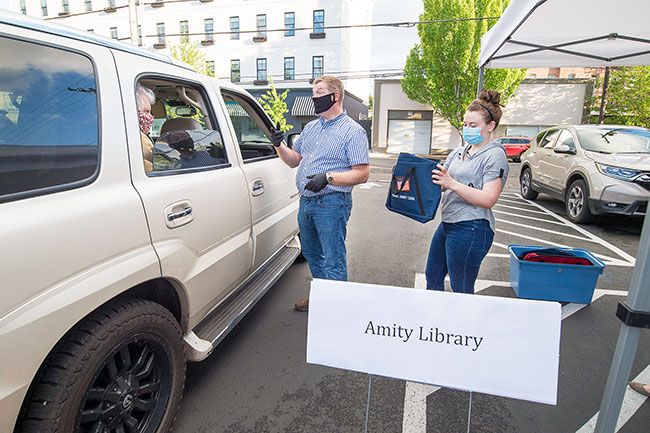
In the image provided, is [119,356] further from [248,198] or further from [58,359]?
[248,198]

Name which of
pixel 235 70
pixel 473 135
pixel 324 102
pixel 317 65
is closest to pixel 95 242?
pixel 324 102

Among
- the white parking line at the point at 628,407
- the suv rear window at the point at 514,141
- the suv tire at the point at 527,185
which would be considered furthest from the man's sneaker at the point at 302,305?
the suv rear window at the point at 514,141

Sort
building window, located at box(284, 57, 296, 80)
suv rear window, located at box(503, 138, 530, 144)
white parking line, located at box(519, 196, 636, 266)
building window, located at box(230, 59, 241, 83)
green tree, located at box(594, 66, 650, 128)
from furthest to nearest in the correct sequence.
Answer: building window, located at box(230, 59, 241, 83) < building window, located at box(284, 57, 296, 80) < suv rear window, located at box(503, 138, 530, 144) < green tree, located at box(594, 66, 650, 128) < white parking line, located at box(519, 196, 636, 266)

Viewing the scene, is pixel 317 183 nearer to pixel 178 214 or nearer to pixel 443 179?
pixel 443 179

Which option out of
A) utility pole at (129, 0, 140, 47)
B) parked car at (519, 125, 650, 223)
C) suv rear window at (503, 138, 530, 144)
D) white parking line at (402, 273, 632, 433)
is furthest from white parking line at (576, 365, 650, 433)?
suv rear window at (503, 138, 530, 144)

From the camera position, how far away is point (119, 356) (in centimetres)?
170

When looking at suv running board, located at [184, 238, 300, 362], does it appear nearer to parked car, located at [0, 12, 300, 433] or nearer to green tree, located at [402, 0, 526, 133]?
parked car, located at [0, 12, 300, 433]

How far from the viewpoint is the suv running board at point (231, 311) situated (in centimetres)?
215

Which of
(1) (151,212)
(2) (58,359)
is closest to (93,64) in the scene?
(1) (151,212)

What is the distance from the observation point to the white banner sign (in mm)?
1391

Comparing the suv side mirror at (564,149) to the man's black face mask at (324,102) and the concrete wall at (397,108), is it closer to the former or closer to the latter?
the man's black face mask at (324,102)

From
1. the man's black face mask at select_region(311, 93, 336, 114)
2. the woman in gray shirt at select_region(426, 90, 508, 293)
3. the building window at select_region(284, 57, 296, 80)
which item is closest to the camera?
the woman in gray shirt at select_region(426, 90, 508, 293)

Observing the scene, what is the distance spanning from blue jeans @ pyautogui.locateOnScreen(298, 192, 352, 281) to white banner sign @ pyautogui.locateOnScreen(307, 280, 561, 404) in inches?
47.3

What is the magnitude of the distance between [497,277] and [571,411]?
219 centimetres
